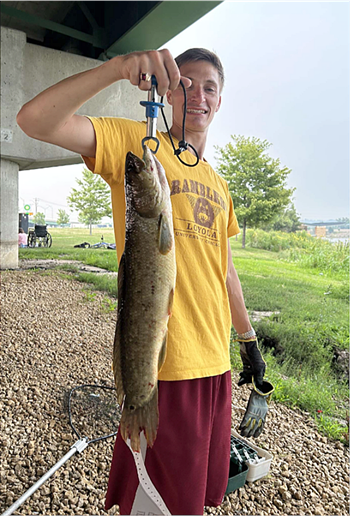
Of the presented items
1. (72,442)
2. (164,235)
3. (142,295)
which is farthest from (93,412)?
(164,235)

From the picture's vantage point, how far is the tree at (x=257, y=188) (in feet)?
32.5

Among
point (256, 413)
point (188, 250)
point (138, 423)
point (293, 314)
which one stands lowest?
point (293, 314)

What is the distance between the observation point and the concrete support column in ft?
22.4

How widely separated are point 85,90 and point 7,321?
4.83 meters

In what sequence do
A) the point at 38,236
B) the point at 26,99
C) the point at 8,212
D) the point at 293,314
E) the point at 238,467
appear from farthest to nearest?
1. the point at 38,236
2. the point at 293,314
3. the point at 8,212
4. the point at 26,99
5. the point at 238,467

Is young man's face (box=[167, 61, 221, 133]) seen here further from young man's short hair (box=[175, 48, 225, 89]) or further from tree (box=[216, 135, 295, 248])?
tree (box=[216, 135, 295, 248])

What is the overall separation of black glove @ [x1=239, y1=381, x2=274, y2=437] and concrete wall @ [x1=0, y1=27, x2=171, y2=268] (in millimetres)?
6272

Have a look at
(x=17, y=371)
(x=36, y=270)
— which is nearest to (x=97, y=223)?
(x=36, y=270)

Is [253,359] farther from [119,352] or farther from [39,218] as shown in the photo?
[39,218]

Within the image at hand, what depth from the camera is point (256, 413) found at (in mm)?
1887

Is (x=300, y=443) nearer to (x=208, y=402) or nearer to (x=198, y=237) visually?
(x=208, y=402)

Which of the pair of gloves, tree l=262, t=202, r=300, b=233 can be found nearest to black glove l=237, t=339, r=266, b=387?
the pair of gloves

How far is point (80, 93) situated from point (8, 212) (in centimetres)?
648

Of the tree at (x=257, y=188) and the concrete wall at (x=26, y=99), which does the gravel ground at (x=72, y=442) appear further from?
the tree at (x=257, y=188)
